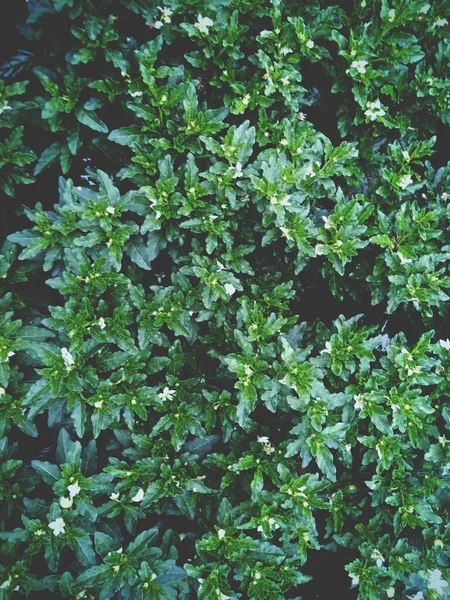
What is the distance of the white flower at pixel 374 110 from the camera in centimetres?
262

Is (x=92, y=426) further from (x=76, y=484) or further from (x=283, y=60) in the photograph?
(x=283, y=60)

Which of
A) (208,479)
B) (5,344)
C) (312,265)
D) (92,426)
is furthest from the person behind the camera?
(312,265)

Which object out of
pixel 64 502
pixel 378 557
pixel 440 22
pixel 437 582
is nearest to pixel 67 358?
pixel 64 502

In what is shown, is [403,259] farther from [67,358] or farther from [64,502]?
[64,502]

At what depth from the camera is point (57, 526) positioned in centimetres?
215

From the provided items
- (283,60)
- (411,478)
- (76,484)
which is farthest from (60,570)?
(283,60)

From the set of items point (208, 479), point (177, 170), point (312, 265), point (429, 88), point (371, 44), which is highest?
point (371, 44)

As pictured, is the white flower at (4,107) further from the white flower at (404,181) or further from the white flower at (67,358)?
the white flower at (404,181)

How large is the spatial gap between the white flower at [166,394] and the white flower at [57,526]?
0.64 metres

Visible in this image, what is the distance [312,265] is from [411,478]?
114 cm

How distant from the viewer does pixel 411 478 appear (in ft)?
8.39

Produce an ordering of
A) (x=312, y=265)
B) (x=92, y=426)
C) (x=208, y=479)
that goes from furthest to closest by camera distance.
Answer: (x=312, y=265) → (x=208, y=479) → (x=92, y=426)

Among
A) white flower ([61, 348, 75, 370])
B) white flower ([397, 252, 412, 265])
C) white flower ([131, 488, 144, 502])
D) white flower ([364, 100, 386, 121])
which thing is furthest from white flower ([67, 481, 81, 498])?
white flower ([364, 100, 386, 121])

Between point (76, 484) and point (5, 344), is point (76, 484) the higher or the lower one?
the lower one
